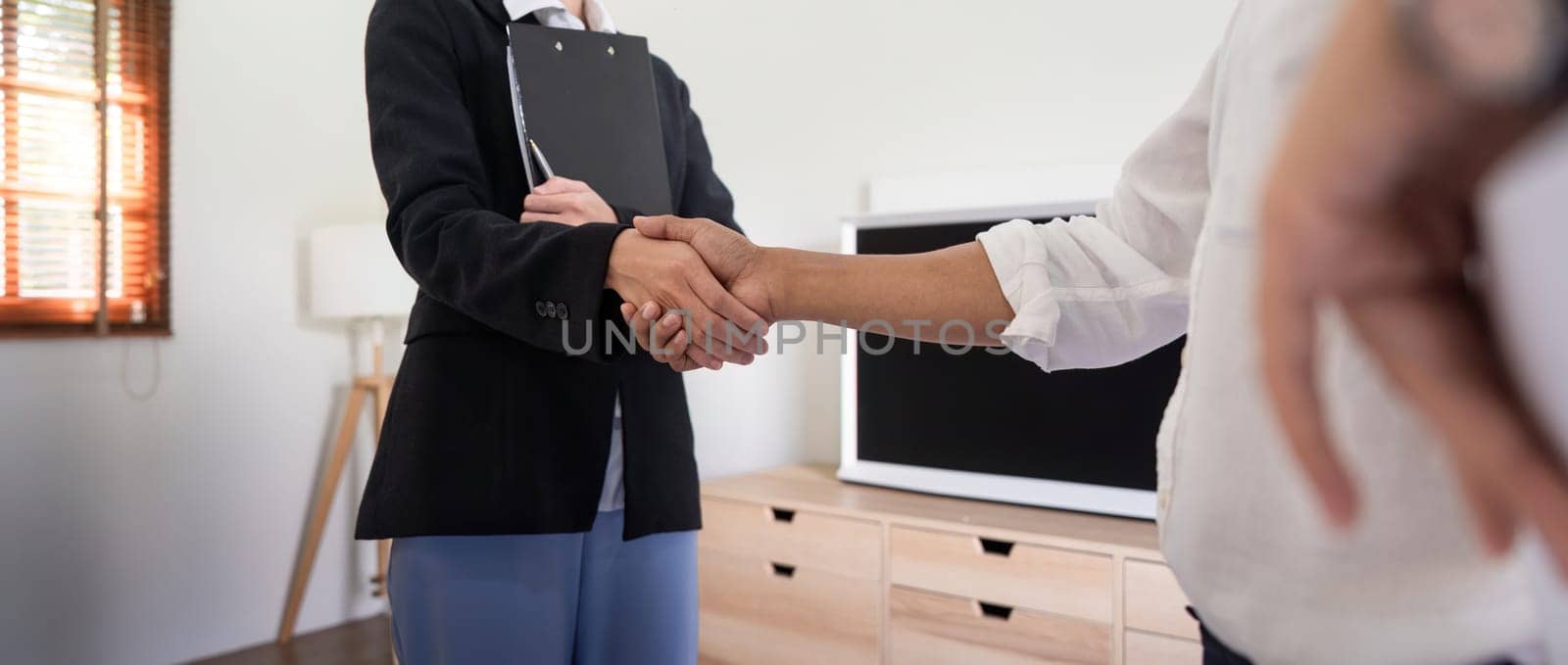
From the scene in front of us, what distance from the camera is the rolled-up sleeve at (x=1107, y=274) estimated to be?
70 centimetres

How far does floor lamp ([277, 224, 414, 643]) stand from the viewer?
2.65 metres

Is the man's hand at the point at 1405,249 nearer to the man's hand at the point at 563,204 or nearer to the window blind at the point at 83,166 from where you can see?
the man's hand at the point at 563,204

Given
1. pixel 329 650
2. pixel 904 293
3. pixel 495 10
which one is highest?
pixel 495 10

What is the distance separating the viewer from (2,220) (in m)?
2.36

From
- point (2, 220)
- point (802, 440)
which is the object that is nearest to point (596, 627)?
point (802, 440)

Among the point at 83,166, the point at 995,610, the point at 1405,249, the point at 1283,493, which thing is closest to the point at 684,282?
the point at 1283,493

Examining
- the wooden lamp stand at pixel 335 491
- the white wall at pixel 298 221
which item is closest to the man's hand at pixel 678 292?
the white wall at pixel 298 221

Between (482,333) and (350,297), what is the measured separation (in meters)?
1.90

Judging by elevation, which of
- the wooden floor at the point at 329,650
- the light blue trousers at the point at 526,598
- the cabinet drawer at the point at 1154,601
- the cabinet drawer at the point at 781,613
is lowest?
the wooden floor at the point at 329,650

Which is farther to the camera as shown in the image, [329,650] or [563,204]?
[329,650]

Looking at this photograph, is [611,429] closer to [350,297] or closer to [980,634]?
[980,634]

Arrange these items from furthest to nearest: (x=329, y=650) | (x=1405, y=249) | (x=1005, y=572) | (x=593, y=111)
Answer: (x=329, y=650)
(x=1005, y=572)
(x=593, y=111)
(x=1405, y=249)

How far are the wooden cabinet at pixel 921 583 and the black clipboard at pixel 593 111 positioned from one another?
1062 mm

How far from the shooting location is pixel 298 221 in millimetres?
2949
